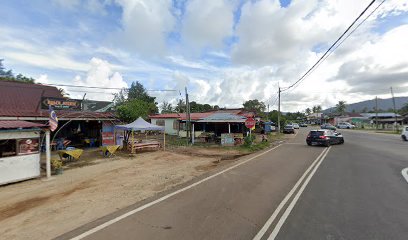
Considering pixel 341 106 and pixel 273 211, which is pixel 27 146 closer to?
pixel 273 211

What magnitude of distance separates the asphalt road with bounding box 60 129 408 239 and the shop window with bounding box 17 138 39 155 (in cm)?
710

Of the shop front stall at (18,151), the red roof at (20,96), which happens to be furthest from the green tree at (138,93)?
the shop front stall at (18,151)

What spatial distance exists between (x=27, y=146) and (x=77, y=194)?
4.28 m

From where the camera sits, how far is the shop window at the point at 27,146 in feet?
34.8

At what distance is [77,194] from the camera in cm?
839

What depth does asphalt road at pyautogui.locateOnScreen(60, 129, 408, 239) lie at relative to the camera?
16.2 ft

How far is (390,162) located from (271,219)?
427 inches

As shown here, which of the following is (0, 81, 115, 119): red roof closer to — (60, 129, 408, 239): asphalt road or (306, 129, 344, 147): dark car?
(60, 129, 408, 239): asphalt road

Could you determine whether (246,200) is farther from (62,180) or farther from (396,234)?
(62,180)

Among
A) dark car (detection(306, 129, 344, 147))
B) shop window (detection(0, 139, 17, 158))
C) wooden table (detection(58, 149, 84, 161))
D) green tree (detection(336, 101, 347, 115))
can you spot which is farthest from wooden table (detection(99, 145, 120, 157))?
green tree (detection(336, 101, 347, 115))

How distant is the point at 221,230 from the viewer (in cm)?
509

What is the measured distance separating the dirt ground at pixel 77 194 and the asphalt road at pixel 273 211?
0.86 metres

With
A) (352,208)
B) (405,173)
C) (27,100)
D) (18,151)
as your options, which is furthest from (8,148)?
(405,173)

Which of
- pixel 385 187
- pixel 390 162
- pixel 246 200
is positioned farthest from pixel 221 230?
pixel 390 162
